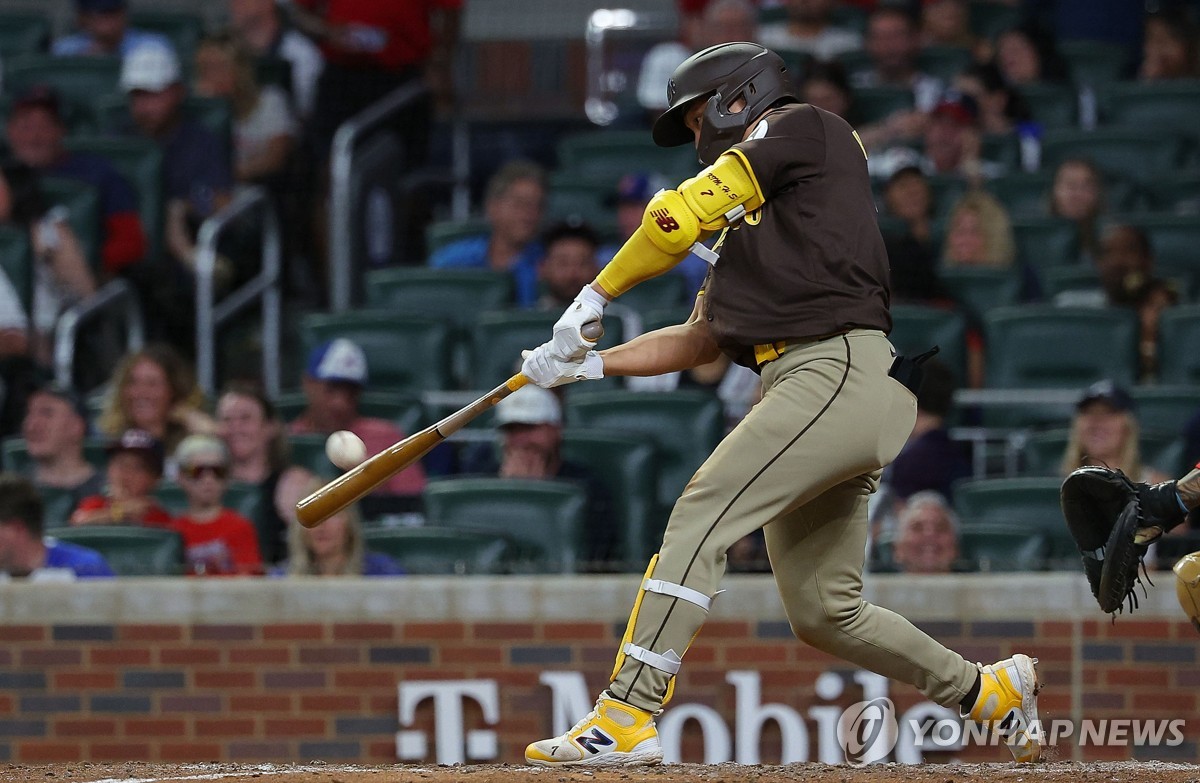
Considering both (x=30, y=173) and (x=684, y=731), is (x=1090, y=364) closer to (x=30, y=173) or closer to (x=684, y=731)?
(x=684, y=731)

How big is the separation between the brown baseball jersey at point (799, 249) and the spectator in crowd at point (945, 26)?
6.83 metres

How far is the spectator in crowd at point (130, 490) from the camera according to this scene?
23.0 feet

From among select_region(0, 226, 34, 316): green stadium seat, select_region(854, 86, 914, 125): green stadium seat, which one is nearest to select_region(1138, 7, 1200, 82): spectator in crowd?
select_region(854, 86, 914, 125): green stadium seat

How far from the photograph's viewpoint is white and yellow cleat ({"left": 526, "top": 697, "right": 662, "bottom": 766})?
166 inches

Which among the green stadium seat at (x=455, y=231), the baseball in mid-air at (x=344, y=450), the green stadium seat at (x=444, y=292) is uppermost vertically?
the green stadium seat at (x=455, y=231)

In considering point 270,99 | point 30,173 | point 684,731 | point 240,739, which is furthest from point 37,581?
point 270,99

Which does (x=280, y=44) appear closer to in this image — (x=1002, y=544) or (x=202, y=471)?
(x=202, y=471)

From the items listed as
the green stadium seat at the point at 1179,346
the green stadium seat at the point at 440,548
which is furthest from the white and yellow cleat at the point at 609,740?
the green stadium seat at the point at 1179,346

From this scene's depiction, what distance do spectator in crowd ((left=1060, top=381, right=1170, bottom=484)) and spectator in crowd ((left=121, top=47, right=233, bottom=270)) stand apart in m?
4.48

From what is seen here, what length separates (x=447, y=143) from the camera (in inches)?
434

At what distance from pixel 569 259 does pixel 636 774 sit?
4.28 metres

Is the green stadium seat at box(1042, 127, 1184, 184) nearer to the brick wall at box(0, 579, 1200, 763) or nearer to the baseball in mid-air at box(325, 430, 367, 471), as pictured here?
the brick wall at box(0, 579, 1200, 763)

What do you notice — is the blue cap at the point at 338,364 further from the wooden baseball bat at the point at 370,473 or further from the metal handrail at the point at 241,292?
the wooden baseball bat at the point at 370,473

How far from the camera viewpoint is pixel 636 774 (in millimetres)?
4230
